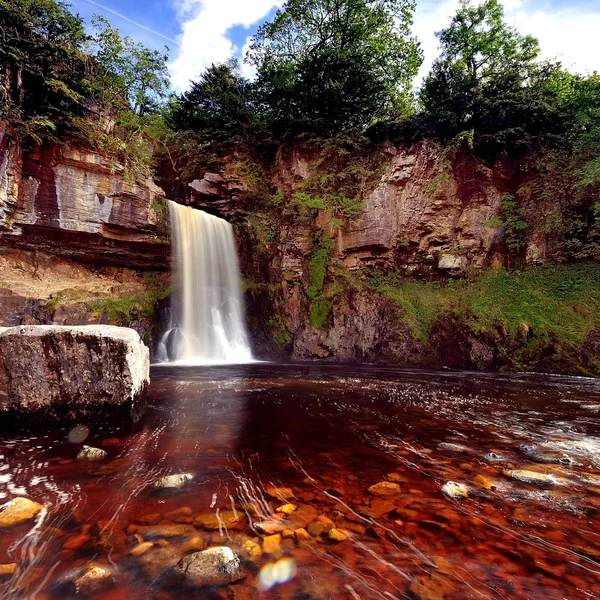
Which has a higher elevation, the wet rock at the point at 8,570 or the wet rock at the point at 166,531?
the wet rock at the point at 8,570

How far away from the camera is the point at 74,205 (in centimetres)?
1219

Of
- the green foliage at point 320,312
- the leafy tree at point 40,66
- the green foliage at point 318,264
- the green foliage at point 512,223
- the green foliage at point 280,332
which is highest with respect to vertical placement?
the leafy tree at point 40,66

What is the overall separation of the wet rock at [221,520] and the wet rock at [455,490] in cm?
151

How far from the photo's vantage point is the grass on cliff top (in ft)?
35.6

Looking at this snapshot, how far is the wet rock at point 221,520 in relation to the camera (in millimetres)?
1971

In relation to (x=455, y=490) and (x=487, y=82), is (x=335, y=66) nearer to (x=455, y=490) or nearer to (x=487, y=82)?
(x=487, y=82)

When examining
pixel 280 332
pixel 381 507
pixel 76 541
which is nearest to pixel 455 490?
pixel 381 507

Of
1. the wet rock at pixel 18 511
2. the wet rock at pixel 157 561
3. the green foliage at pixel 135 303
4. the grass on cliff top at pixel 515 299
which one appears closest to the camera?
the wet rock at pixel 157 561

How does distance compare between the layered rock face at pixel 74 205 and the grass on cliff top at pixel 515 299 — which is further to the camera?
the layered rock face at pixel 74 205

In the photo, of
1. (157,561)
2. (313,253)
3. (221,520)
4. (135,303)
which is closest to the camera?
(157,561)

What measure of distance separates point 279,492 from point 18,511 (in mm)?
1713

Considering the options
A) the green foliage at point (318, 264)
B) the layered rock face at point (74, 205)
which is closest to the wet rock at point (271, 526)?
the green foliage at point (318, 264)

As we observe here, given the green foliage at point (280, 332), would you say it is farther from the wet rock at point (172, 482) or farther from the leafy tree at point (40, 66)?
the wet rock at point (172, 482)

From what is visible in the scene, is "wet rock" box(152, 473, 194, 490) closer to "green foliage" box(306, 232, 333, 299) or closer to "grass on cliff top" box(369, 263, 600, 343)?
"grass on cliff top" box(369, 263, 600, 343)
